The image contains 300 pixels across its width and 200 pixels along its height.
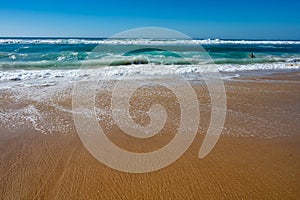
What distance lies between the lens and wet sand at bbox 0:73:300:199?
3.00 meters

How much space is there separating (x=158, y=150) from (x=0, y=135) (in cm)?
302

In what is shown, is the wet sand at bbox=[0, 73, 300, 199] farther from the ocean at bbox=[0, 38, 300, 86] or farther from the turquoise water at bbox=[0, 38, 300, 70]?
the turquoise water at bbox=[0, 38, 300, 70]

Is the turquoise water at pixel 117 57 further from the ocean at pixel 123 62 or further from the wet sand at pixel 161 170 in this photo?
the wet sand at pixel 161 170

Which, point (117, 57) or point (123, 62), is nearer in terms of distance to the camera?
point (123, 62)

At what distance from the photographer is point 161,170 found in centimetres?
347

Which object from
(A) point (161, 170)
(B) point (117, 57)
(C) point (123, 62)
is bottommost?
(A) point (161, 170)

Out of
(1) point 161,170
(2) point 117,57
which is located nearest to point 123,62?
(2) point 117,57

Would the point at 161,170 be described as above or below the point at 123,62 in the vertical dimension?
below

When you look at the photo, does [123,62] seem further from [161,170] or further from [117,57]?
[161,170]

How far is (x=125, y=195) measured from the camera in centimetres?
294

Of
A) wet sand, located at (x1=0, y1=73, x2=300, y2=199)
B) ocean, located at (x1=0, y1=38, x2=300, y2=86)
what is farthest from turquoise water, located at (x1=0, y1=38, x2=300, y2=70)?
wet sand, located at (x1=0, y1=73, x2=300, y2=199)

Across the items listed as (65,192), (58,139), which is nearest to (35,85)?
(58,139)

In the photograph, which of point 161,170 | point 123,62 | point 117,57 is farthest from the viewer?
point 117,57

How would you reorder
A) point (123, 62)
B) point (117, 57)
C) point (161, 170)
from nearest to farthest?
point (161, 170) < point (123, 62) < point (117, 57)
